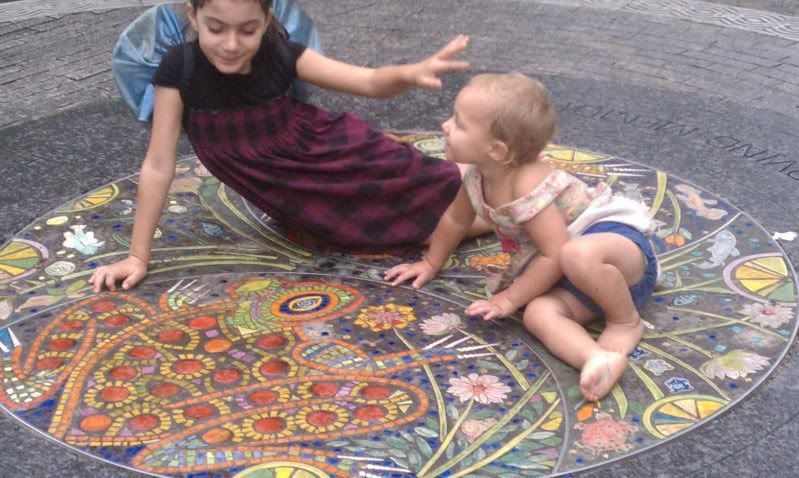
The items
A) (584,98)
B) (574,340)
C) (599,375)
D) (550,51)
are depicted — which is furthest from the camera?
(550,51)

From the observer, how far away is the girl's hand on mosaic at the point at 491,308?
7.90 ft

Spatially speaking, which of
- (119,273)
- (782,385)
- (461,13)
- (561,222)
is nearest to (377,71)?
(561,222)

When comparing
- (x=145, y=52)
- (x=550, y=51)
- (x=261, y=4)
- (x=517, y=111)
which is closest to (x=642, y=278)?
(x=517, y=111)

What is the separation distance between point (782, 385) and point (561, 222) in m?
0.57

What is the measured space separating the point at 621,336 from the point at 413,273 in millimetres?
558

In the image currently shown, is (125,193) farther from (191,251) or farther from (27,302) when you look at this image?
(27,302)

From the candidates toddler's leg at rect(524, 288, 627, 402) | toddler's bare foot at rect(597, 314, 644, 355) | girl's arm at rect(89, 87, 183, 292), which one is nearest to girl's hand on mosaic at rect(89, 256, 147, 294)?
girl's arm at rect(89, 87, 183, 292)

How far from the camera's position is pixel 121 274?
2611 millimetres

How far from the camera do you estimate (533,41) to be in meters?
4.32

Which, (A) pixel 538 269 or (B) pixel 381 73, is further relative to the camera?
(B) pixel 381 73

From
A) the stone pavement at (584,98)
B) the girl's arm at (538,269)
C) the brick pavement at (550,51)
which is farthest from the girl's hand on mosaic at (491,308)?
the brick pavement at (550,51)

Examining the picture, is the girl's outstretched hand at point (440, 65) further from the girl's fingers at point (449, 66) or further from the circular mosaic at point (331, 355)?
the circular mosaic at point (331, 355)

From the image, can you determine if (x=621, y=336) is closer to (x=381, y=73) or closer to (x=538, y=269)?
(x=538, y=269)

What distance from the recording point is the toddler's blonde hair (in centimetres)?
224
